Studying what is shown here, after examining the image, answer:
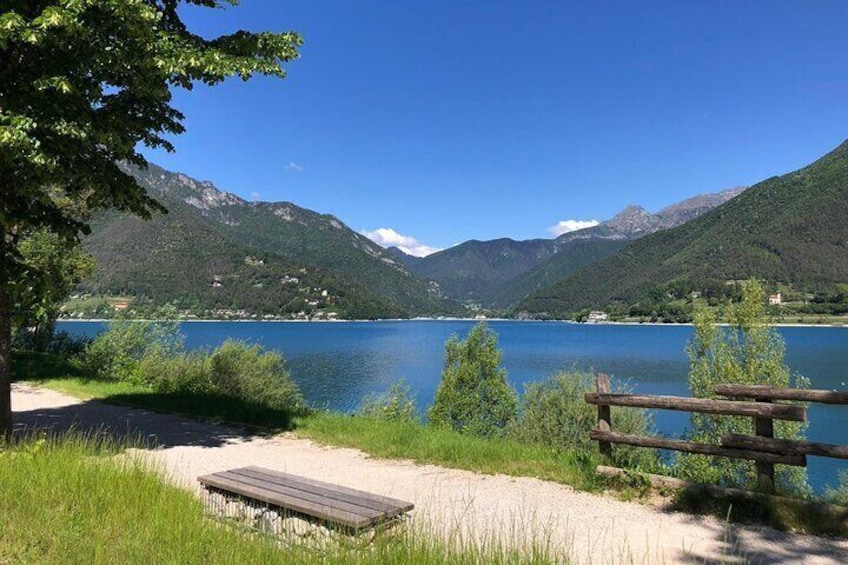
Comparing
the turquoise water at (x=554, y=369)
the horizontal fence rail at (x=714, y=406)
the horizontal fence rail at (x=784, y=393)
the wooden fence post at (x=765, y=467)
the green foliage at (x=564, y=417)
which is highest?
the horizontal fence rail at (x=784, y=393)

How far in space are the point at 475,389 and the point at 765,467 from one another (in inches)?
845

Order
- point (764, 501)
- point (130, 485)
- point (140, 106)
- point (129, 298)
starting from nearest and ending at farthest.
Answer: point (130, 485) < point (764, 501) < point (140, 106) < point (129, 298)

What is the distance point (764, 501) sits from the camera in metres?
6.70

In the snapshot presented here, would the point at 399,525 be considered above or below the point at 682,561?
above

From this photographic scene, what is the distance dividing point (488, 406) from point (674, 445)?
Result: 804 inches

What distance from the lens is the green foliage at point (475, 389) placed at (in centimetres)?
2731

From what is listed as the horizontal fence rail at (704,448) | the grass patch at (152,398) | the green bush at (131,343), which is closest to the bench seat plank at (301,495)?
the horizontal fence rail at (704,448)

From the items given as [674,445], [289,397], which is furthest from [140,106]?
[289,397]

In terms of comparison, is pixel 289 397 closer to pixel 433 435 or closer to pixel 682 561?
pixel 433 435

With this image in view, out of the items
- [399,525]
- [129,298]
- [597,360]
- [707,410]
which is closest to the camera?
[399,525]

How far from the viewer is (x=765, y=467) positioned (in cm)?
712

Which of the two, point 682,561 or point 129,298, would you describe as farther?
point 129,298

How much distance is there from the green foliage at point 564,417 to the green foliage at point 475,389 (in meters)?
1.44

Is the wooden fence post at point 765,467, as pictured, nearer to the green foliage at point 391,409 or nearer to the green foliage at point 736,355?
the green foliage at point 391,409
